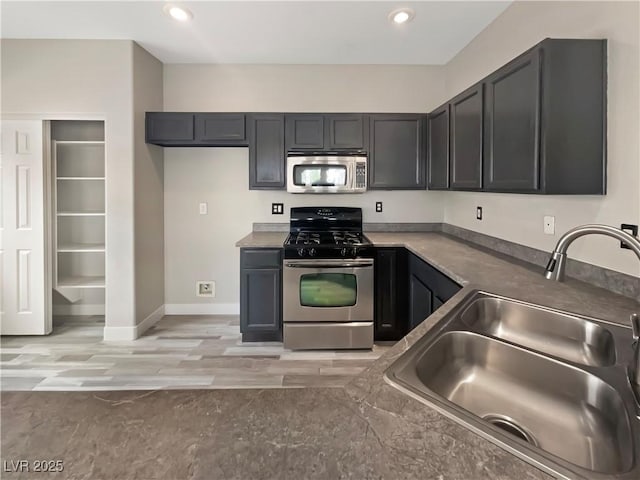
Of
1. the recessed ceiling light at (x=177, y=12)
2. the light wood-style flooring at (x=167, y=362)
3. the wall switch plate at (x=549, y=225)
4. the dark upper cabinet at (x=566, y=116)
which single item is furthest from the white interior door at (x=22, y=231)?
the wall switch plate at (x=549, y=225)

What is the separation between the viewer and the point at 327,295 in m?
3.26

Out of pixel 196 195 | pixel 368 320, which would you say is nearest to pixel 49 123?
pixel 196 195

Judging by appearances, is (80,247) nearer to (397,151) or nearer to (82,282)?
(82,282)

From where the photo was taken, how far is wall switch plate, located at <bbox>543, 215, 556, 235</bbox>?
2242 mm

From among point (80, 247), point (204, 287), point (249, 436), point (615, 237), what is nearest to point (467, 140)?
point (615, 237)

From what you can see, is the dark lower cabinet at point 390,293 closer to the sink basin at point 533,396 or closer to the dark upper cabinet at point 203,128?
the dark upper cabinet at point 203,128

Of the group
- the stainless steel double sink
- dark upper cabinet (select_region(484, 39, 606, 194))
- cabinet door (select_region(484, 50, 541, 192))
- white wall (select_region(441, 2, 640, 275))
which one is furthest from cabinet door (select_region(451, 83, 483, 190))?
the stainless steel double sink

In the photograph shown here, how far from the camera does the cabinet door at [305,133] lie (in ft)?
12.0

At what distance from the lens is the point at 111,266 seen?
3418 mm

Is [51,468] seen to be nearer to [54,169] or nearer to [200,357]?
[200,357]

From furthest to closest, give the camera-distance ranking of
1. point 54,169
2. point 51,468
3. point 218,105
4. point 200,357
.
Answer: point 218,105, point 54,169, point 200,357, point 51,468

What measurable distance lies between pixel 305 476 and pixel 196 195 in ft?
12.7

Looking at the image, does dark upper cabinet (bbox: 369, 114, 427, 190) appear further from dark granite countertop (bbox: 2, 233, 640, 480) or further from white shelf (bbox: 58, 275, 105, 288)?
dark granite countertop (bbox: 2, 233, 640, 480)

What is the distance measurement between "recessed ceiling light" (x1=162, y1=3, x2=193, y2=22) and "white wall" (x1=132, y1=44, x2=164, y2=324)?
752mm
